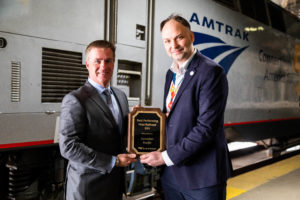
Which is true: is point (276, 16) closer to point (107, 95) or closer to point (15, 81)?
point (107, 95)

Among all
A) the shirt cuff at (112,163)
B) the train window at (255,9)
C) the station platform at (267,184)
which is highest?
the train window at (255,9)

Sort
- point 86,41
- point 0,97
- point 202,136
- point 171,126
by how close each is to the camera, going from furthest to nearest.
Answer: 1. point 86,41
2. point 0,97
3. point 171,126
4. point 202,136

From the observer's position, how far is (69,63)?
238cm

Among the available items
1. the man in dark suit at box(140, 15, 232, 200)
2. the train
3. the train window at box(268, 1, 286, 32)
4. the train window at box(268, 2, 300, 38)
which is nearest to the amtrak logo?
the train

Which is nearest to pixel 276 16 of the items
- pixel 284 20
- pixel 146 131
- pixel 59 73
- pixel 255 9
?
pixel 284 20

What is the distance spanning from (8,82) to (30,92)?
0.57 feet

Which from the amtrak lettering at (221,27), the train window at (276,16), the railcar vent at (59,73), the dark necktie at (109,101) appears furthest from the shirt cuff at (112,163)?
the train window at (276,16)

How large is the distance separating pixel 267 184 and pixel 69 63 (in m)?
3.65

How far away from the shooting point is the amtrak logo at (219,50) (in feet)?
12.5

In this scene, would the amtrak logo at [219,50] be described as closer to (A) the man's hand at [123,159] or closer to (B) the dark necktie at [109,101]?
(B) the dark necktie at [109,101]

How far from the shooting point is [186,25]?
174 centimetres

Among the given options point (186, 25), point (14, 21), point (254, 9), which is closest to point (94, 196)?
point (186, 25)

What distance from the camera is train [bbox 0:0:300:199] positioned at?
2076 millimetres

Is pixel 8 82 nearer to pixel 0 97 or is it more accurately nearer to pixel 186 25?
pixel 0 97
